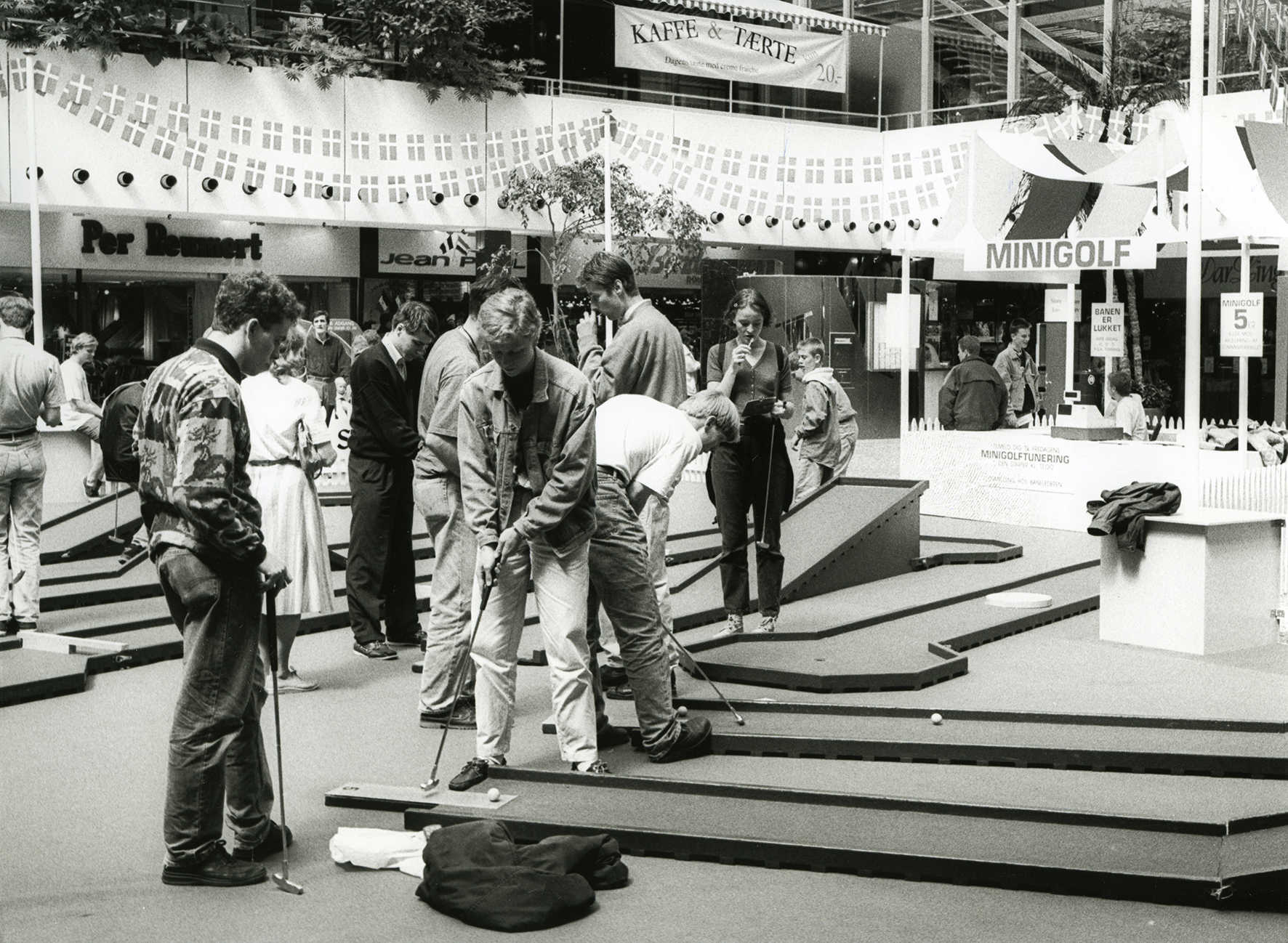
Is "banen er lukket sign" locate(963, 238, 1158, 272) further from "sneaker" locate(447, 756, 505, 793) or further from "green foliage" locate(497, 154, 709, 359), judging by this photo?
"sneaker" locate(447, 756, 505, 793)

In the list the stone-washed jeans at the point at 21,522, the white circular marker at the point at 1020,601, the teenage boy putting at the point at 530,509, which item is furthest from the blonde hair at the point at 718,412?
the stone-washed jeans at the point at 21,522

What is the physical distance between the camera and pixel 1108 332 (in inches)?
512

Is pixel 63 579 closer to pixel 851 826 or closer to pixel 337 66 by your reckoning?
pixel 851 826

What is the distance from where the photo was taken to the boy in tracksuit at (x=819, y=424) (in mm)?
10453

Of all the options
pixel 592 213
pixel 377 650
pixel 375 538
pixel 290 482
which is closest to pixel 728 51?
pixel 592 213

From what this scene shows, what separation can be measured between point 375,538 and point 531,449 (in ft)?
8.46

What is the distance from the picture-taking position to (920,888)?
4.30m

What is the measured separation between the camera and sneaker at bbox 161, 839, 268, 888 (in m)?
4.30

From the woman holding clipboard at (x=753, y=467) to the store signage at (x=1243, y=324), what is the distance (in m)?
3.48

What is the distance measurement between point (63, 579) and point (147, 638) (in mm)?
1555

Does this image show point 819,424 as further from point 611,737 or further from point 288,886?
point 288,886

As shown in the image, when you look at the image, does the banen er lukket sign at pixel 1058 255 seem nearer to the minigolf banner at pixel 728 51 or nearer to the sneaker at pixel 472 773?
the sneaker at pixel 472 773

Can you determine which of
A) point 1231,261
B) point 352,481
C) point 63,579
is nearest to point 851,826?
point 352,481

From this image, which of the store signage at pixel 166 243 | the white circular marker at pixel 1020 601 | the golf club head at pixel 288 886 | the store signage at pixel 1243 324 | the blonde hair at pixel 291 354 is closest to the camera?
the golf club head at pixel 288 886
